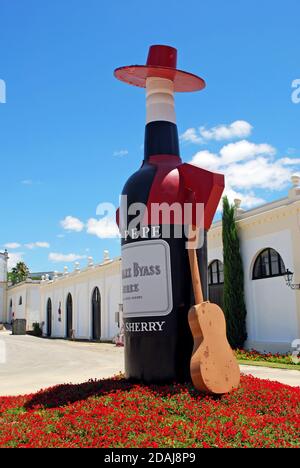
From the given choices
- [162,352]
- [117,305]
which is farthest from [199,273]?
[117,305]

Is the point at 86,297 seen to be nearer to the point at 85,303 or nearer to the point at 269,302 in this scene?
the point at 85,303

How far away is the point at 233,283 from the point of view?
19125mm

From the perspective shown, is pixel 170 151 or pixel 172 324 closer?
pixel 172 324

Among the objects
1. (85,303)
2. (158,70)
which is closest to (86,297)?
(85,303)

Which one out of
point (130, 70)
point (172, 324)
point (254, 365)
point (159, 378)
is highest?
point (130, 70)

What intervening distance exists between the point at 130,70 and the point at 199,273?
11.6 ft

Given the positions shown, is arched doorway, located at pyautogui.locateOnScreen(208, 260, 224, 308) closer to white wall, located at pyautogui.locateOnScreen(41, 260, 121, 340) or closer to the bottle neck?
white wall, located at pyautogui.locateOnScreen(41, 260, 121, 340)

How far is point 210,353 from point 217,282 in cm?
1512

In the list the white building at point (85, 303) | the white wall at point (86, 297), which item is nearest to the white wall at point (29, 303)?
the white building at point (85, 303)

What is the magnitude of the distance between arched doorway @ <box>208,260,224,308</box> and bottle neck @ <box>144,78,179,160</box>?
13.7m

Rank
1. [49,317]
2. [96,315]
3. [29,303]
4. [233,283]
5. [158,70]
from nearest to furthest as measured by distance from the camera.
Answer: [158,70], [233,283], [96,315], [49,317], [29,303]

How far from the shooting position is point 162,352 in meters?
6.86
